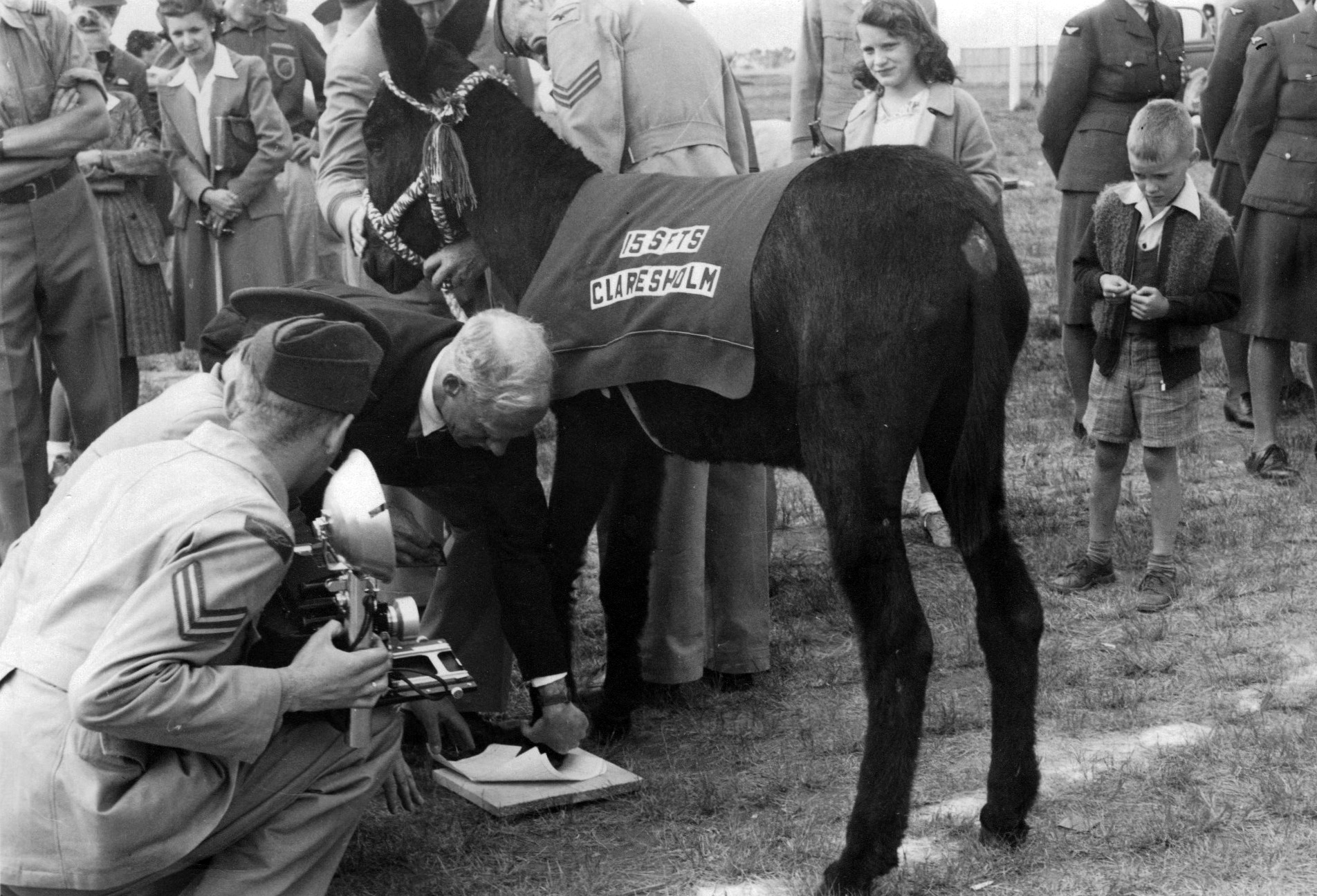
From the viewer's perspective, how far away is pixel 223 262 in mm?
7238

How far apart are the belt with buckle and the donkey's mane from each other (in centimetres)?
215

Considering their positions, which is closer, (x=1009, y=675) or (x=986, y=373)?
(x=986, y=373)

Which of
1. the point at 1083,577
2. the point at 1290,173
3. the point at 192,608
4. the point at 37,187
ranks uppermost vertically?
the point at 37,187

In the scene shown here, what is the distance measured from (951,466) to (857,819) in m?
0.86

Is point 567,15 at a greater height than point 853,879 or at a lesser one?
greater

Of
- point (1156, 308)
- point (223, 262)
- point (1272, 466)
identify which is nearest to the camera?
point (1156, 308)

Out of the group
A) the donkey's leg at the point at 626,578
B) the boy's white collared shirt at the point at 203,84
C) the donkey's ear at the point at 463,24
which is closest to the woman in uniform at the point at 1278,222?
the donkey's leg at the point at 626,578

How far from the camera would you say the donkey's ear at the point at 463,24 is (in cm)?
447

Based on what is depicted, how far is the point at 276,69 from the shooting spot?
841 cm

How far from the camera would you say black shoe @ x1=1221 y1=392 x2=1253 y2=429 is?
301 inches

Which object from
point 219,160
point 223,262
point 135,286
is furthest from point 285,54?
point 135,286

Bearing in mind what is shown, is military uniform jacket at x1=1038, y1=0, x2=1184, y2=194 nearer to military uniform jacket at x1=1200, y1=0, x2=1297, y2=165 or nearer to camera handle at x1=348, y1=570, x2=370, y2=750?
military uniform jacket at x1=1200, y1=0, x2=1297, y2=165

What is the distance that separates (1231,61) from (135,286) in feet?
19.0

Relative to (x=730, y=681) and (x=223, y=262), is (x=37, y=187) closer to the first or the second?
(x=223, y=262)
